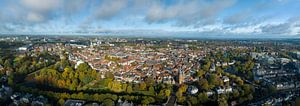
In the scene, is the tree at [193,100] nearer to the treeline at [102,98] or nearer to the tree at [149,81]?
the treeline at [102,98]

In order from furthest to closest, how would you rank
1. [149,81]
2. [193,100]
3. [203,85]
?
[149,81] < [203,85] < [193,100]

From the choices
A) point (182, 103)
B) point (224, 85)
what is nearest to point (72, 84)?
point (182, 103)

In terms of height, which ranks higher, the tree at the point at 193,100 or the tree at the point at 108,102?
the tree at the point at 108,102

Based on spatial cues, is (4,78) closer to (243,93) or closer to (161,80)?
(161,80)

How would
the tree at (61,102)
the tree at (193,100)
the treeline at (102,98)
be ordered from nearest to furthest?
the tree at (61,102), the treeline at (102,98), the tree at (193,100)

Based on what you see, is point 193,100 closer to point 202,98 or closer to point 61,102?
point 202,98

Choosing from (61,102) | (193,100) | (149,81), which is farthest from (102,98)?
(193,100)

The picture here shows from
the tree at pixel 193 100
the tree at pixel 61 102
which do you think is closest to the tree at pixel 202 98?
the tree at pixel 193 100

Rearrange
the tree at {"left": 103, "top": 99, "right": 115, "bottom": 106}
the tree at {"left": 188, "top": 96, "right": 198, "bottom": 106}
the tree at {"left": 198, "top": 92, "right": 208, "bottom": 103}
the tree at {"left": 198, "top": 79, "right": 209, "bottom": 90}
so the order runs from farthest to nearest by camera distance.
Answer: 1. the tree at {"left": 198, "top": 79, "right": 209, "bottom": 90}
2. the tree at {"left": 198, "top": 92, "right": 208, "bottom": 103}
3. the tree at {"left": 188, "top": 96, "right": 198, "bottom": 106}
4. the tree at {"left": 103, "top": 99, "right": 115, "bottom": 106}

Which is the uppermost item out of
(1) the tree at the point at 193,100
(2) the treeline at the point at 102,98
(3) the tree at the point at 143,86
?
(3) the tree at the point at 143,86

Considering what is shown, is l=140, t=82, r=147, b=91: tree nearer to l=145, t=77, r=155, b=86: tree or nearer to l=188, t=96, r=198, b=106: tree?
l=145, t=77, r=155, b=86: tree

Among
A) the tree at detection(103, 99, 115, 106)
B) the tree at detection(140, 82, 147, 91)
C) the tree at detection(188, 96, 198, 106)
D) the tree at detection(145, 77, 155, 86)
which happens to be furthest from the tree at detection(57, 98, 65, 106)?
the tree at detection(188, 96, 198, 106)
